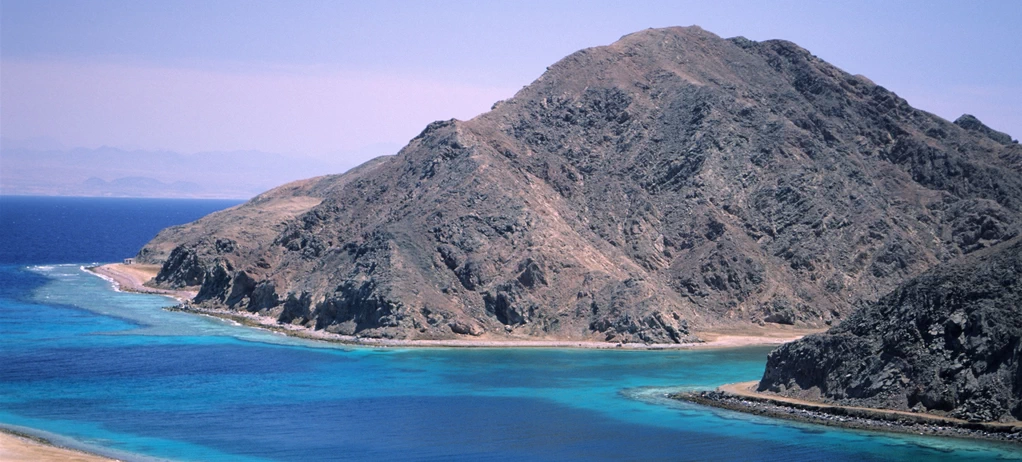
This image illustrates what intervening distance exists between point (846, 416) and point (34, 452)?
Result: 149ft

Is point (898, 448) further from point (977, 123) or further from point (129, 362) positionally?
point (977, 123)

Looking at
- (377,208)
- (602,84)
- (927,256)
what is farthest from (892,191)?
(377,208)

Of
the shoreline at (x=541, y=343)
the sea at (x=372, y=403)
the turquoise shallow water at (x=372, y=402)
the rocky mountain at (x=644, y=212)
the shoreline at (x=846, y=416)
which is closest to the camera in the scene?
the sea at (x=372, y=403)

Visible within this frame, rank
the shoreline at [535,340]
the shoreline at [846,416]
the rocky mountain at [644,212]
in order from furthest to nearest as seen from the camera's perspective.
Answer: the rocky mountain at [644,212]
the shoreline at [535,340]
the shoreline at [846,416]

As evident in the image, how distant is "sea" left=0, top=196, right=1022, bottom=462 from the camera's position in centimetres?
6412

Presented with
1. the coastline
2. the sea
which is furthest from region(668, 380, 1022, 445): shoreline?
the coastline

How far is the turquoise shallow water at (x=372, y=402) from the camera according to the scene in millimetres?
64250

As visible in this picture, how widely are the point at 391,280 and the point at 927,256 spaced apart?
57420 mm

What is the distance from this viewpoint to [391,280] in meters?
112

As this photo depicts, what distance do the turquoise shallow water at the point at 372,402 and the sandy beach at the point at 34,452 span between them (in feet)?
6.55

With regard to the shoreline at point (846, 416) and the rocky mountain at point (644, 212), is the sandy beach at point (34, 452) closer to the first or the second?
the shoreline at point (846, 416)

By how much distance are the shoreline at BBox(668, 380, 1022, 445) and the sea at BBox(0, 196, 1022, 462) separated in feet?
4.14

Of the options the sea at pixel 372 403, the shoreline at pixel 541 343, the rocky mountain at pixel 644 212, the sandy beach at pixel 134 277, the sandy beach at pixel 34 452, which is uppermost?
the rocky mountain at pixel 644 212

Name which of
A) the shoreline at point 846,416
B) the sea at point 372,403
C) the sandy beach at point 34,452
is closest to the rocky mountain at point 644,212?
the sea at point 372,403
